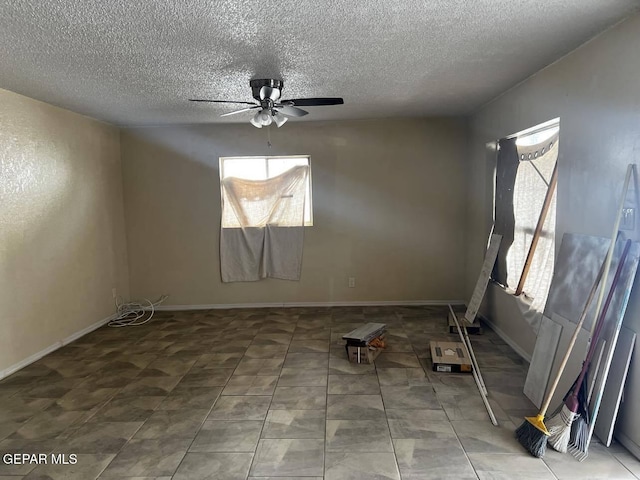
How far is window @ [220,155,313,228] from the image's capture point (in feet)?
16.5

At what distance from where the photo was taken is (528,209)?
11.3ft

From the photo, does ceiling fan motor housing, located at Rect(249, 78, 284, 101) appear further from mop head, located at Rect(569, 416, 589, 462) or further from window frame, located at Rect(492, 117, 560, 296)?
mop head, located at Rect(569, 416, 589, 462)

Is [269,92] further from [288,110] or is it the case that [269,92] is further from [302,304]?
[302,304]

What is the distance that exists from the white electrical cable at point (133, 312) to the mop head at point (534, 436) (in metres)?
4.01

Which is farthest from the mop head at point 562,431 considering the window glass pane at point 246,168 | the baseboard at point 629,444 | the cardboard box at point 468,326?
the window glass pane at point 246,168

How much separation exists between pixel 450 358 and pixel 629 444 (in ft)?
4.06

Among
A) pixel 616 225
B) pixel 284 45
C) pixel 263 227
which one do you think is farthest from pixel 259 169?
pixel 616 225

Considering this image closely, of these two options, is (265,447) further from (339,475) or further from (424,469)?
(424,469)

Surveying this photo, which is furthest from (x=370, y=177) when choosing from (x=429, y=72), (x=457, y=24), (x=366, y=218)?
(x=457, y=24)

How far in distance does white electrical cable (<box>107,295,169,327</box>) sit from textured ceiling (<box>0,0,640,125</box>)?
245 cm

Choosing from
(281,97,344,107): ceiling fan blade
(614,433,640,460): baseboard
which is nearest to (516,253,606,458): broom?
(614,433,640,460): baseboard

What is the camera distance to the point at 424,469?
2035 mm

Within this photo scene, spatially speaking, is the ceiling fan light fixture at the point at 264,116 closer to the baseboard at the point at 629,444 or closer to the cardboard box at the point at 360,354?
the cardboard box at the point at 360,354

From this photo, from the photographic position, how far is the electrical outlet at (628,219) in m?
2.11
